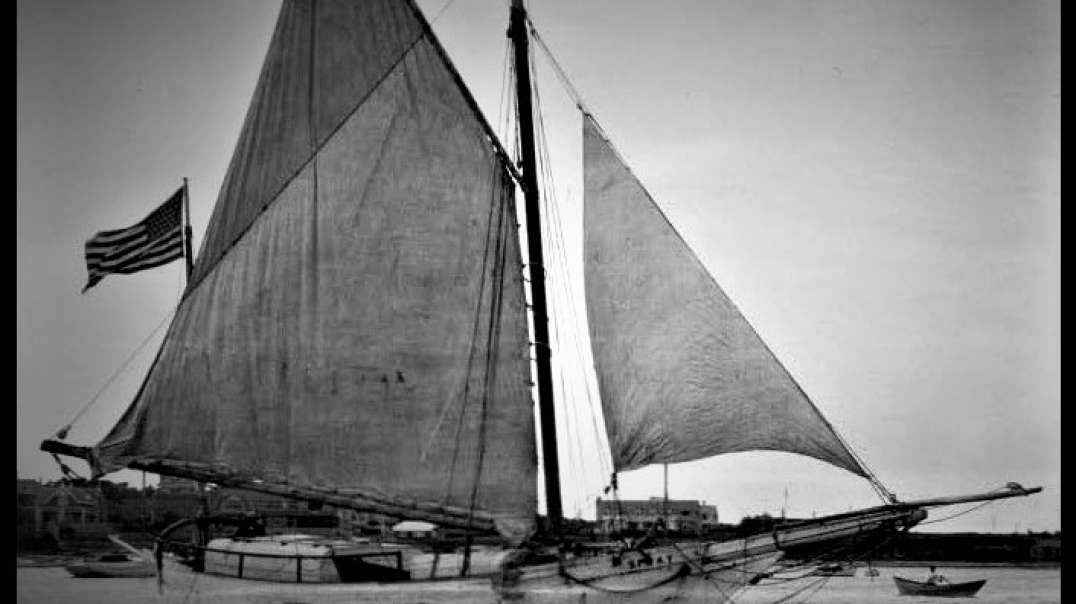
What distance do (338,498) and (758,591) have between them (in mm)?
34702

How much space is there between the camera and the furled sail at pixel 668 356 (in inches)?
1020

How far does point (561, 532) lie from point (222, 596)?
8289 mm

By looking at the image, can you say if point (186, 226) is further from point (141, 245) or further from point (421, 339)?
point (421, 339)

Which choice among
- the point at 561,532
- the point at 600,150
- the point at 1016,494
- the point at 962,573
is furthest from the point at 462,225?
the point at 962,573

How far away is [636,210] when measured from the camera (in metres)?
27.9

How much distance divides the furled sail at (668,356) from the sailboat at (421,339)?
5 cm

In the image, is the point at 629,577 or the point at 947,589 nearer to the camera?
the point at 629,577

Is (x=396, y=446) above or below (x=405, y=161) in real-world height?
below

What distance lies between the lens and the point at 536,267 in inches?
1145

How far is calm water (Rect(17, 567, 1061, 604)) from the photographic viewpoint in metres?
30.6

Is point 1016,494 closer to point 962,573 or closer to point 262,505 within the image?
point 962,573

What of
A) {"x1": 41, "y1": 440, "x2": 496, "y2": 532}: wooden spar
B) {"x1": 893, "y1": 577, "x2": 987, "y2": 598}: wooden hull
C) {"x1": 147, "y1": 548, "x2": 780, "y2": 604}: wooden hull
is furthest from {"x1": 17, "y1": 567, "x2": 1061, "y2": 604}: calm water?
{"x1": 41, "y1": 440, "x2": 496, "y2": 532}: wooden spar

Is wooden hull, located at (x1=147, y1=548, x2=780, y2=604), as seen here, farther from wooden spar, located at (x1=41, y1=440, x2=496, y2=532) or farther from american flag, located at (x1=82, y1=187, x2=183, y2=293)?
american flag, located at (x1=82, y1=187, x2=183, y2=293)

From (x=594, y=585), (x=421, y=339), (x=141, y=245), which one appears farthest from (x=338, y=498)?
(x=141, y=245)
